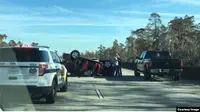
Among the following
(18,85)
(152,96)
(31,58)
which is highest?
(31,58)

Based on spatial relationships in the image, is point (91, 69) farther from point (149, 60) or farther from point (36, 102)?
point (36, 102)

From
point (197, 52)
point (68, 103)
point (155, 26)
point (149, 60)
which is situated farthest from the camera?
point (155, 26)

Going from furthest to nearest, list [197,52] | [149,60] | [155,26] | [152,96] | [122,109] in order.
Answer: [155,26]
[197,52]
[149,60]
[152,96]
[122,109]

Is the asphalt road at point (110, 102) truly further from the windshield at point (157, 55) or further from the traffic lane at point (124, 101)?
the windshield at point (157, 55)

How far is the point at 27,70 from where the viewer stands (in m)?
11.0

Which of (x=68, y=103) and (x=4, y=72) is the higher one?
(x=4, y=72)

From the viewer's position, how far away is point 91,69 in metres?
26.0

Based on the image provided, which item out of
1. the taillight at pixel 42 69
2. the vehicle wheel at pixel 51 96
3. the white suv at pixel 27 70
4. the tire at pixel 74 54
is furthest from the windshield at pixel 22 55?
the tire at pixel 74 54

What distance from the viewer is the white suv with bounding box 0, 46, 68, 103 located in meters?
11.0

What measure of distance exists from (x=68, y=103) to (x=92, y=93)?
2.96 meters

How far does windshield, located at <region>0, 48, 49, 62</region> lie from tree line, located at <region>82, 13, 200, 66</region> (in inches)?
832

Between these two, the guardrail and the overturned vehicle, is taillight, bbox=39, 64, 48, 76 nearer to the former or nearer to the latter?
the guardrail

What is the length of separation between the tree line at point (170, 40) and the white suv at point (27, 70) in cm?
2116

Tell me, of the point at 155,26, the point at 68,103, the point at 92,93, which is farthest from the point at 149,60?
the point at 155,26
